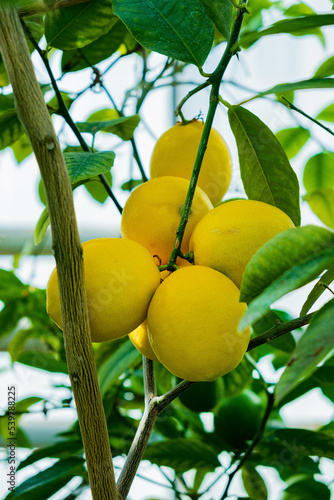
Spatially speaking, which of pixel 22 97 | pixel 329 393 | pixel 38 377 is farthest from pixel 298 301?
pixel 22 97

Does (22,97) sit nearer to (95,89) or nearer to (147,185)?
(147,185)

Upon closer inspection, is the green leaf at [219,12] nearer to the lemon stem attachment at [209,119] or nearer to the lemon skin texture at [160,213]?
the lemon stem attachment at [209,119]

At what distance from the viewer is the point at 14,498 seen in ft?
2.04

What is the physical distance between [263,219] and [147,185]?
0.11 meters

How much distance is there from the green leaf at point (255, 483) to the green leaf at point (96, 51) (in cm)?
58

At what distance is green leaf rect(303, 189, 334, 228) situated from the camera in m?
0.77

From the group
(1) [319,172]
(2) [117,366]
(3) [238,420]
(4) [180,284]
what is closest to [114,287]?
(4) [180,284]

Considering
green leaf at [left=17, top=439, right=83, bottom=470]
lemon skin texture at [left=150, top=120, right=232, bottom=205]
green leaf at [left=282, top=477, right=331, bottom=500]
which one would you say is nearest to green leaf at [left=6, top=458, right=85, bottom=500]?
green leaf at [left=17, top=439, right=83, bottom=470]

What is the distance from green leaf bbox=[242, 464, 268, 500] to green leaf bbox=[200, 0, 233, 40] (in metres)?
0.60

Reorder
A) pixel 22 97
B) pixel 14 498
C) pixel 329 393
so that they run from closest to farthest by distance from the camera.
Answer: pixel 22 97 < pixel 14 498 < pixel 329 393

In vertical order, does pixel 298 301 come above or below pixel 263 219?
above

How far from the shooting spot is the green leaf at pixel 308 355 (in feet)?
0.74

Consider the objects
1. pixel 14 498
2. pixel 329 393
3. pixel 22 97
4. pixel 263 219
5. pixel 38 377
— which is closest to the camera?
pixel 22 97

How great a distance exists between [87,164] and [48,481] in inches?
15.8
